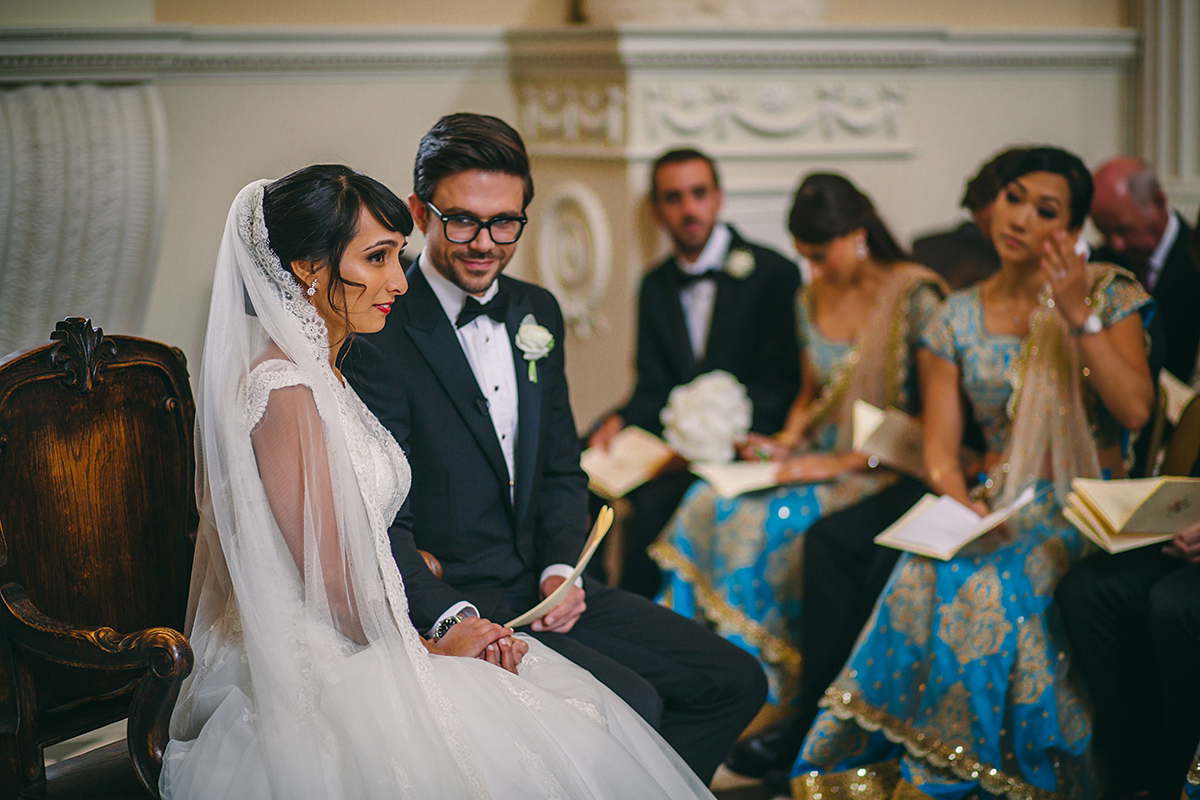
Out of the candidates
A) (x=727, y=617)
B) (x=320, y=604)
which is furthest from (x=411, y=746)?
(x=727, y=617)

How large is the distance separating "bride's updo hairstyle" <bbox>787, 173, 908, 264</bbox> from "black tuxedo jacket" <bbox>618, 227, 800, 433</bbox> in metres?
0.36

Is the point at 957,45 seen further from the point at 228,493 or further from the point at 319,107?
the point at 228,493

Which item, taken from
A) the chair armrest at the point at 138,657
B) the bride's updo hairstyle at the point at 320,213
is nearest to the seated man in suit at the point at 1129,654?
the bride's updo hairstyle at the point at 320,213

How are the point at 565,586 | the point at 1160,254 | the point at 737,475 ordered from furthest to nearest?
1. the point at 1160,254
2. the point at 737,475
3. the point at 565,586

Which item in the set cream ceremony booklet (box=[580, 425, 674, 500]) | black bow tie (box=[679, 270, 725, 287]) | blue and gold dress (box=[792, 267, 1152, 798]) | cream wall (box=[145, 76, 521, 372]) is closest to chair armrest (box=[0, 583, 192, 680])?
cream wall (box=[145, 76, 521, 372])

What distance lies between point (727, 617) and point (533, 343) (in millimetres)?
1337

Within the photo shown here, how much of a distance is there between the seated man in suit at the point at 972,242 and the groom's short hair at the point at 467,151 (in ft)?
5.20

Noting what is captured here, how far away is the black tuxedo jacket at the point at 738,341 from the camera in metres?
3.90

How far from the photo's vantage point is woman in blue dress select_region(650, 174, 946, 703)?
129 inches

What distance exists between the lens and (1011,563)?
2695 mm

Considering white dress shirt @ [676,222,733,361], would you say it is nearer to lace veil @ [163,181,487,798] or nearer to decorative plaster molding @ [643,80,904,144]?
decorative plaster molding @ [643,80,904,144]

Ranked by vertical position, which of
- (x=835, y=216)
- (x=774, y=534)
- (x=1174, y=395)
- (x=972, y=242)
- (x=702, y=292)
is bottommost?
(x=774, y=534)

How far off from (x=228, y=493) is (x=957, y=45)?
4.06 metres

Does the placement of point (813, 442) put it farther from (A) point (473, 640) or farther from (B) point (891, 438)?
(A) point (473, 640)
